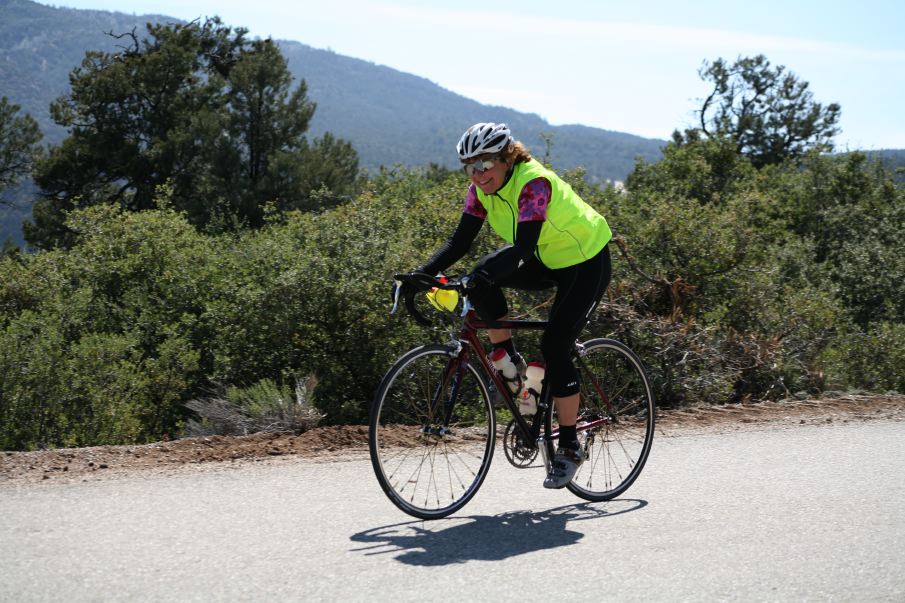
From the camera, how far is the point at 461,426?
5.86 meters

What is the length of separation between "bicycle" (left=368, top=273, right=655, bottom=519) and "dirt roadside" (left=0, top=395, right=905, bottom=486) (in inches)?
45.4

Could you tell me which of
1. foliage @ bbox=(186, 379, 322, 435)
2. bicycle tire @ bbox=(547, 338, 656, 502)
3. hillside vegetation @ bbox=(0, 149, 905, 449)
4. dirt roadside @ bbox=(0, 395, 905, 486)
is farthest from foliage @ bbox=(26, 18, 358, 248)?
bicycle tire @ bbox=(547, 338, 656, 502)

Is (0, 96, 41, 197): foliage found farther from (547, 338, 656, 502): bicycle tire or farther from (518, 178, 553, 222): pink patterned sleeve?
(518, 178, 553, 222): pink patterned sleeve

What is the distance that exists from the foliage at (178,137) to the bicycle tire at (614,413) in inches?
1545

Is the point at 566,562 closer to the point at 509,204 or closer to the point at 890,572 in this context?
the point at 890,572

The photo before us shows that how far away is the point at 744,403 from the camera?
8.87 metres

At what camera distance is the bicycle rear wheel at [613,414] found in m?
5.70

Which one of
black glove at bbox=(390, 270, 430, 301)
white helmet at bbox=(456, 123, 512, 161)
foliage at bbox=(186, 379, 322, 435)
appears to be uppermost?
white helmet at bbox=(456, 123, 512, 161)

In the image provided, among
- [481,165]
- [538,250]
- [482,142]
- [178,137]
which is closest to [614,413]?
[538,250]

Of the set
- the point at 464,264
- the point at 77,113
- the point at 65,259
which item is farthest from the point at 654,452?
the point at 77,113

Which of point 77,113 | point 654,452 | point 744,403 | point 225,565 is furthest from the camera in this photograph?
point 77,113

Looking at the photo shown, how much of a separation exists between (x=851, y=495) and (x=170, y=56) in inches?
2011

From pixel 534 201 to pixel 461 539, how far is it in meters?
1.86

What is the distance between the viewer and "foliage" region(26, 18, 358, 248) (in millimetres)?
45406
